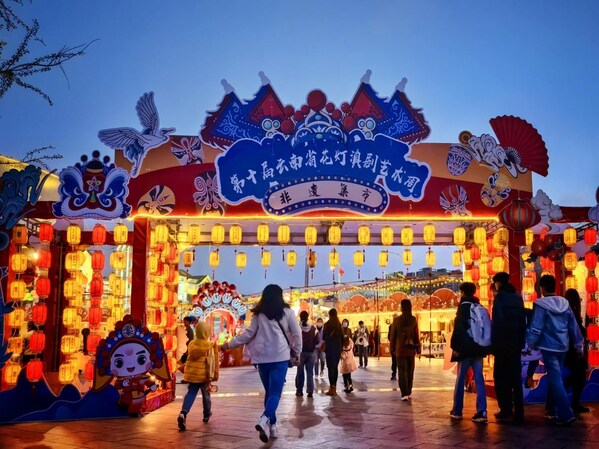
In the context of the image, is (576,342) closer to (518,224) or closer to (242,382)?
(518,224)

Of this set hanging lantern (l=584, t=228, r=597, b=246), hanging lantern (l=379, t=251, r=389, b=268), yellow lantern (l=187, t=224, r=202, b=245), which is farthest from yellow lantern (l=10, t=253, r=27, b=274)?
hanging lantern (l=584, t=228, r=597, b=246)

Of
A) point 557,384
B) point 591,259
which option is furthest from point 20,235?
point 591,259

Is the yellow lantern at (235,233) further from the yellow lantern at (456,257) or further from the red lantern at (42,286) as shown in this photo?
the yellow lantern at (456,257)

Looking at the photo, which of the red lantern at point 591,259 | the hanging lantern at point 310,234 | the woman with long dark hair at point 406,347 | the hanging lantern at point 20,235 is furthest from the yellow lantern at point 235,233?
the red lantern at point 591,259

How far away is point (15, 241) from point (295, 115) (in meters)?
5.69

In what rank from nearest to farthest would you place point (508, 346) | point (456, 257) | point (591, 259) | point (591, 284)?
point (508, 346) → point (591, 259) → point (591, 284) → point (456, 257)

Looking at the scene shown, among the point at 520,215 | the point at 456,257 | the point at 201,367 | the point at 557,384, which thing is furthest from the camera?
the point at 456,257

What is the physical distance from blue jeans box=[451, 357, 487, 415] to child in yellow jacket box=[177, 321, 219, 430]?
3131mm

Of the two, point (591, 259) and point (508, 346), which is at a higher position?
point (591, 259)

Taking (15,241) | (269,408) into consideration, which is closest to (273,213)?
(15,241)

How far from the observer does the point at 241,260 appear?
1769 centimetres

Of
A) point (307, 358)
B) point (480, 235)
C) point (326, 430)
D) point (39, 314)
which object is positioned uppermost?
point (480, 235)

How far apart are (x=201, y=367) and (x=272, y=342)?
176cm

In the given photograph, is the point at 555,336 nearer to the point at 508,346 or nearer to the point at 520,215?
the point at 508,346
